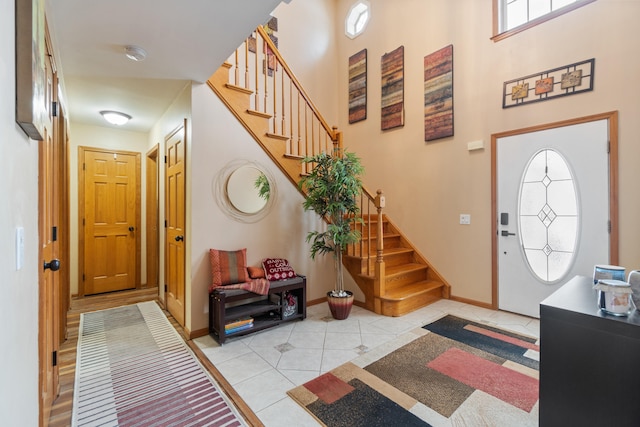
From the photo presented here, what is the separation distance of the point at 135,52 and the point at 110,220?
3.06 m

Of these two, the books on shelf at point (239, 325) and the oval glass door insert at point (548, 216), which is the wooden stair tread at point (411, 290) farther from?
the books on shelf at point (239, 325)

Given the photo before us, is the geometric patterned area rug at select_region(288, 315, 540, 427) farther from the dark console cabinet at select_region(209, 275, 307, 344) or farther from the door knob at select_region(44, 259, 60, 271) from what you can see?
the door knob at select_region(44, 259, 60, 271)

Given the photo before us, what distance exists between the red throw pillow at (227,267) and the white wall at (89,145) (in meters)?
2.56

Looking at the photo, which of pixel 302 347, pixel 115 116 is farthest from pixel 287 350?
pixel 115 116

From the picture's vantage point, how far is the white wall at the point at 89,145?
4098 millimetres

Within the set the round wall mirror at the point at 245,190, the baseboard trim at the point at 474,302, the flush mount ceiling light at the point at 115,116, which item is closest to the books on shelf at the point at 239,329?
the round wall mirror at the point at 245,190

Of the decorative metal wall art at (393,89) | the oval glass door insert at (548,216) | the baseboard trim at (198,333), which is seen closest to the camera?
the baseboard trim at (198,333)

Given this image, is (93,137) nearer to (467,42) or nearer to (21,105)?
(21,105)

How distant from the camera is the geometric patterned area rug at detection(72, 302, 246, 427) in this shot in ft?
5.65

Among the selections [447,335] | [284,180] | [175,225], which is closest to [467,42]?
[284,180]

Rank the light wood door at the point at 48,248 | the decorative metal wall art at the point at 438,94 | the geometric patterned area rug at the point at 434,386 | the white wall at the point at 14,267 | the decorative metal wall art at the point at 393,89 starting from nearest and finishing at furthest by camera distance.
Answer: the white wall at the point at 14,267, the light wood door at the point at 48,248, the geometric patterned area rug at the point at 434,386, the decorative metal wall art at the point at 438,94, the decorative metal wall art at the point at 393,89

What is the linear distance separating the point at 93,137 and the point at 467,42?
5.21 metres

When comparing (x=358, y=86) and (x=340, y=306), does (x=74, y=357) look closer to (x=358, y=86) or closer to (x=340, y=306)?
(x=340, y=306)

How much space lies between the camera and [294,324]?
119 inches
